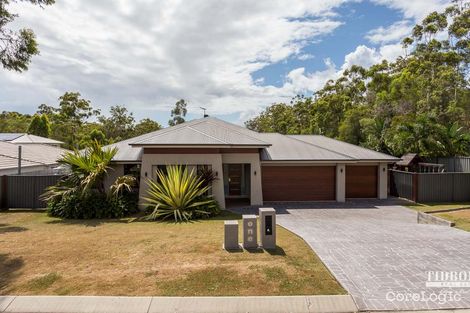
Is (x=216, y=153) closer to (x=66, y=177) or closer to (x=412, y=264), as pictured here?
(x=66, y=177)

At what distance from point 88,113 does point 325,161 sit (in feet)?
164

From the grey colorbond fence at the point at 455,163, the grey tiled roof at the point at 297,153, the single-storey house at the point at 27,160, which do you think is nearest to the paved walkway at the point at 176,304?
the grey tiled roof at the point at 297,153

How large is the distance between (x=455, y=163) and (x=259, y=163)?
45.7 ft

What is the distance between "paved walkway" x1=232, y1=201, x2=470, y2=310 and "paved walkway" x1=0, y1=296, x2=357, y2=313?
2.58 ft

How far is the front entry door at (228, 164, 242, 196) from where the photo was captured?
2011cm

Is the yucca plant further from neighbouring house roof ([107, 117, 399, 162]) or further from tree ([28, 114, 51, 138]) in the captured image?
tree ([28, 114, 51, 138])

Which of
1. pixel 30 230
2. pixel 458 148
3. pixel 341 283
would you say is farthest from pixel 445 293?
pixel 458 148

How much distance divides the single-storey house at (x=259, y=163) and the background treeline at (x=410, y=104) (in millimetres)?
5098

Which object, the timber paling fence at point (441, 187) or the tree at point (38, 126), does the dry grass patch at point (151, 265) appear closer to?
the timber paling fence at point (441, 187)

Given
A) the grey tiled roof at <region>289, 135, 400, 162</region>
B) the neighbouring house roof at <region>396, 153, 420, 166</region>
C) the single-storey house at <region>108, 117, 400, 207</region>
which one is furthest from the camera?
the neighbouring house roof at <region>396, 153, 420, 166</region>

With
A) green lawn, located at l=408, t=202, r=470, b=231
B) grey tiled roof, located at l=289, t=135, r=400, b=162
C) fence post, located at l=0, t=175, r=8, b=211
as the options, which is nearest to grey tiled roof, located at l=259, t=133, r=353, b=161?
grey tiled roof, located at l=289, t=135, r=400, b=162

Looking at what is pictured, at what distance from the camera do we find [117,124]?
52.3 metres

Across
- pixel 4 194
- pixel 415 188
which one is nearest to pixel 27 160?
pixel 4 194

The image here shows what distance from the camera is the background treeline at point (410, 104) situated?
21.9 m
